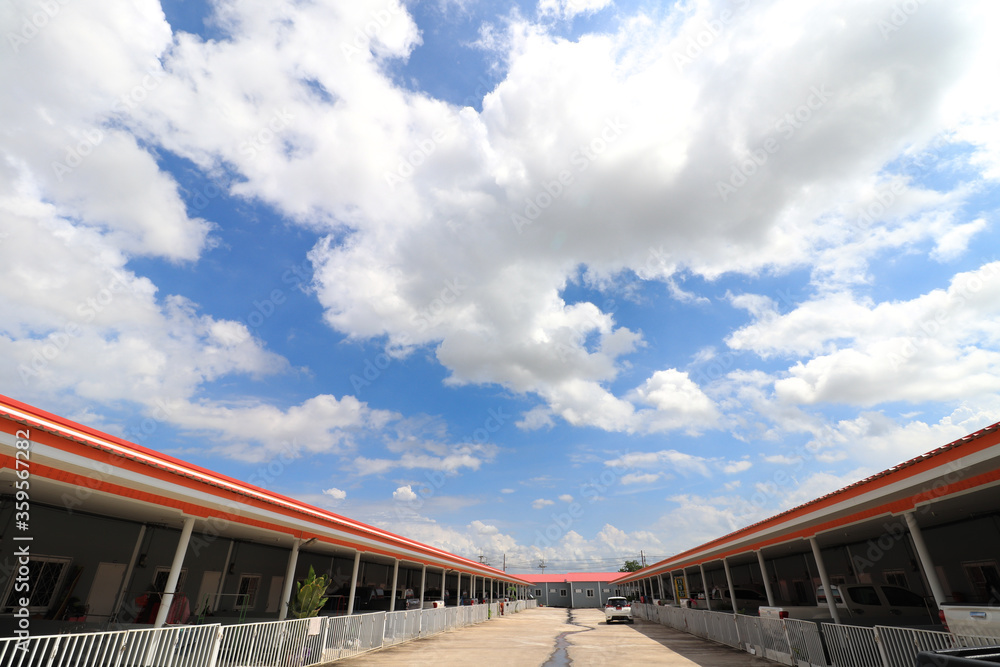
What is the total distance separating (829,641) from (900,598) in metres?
6.07

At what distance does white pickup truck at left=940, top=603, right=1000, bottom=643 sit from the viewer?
620cm

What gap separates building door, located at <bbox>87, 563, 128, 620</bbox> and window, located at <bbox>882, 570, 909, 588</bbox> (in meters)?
23.5

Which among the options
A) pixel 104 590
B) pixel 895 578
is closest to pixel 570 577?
pixel 895 578

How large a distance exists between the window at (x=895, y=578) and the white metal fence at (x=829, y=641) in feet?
20.0

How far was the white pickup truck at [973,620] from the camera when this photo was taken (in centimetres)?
620

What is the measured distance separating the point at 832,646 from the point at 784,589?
17453mm

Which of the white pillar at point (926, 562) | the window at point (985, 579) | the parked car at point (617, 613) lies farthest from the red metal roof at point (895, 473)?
the parked car at point (617, 613)

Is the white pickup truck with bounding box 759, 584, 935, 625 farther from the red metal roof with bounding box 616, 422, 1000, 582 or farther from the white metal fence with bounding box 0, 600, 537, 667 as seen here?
the white metal fence with bounding box 0, 600, 537, 667

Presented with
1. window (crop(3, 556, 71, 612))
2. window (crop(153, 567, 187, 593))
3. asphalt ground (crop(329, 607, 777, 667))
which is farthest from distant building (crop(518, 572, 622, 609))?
window (crop(3, 556, 71, 612))

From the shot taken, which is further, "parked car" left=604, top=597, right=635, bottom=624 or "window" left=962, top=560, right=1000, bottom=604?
"parked car" left=604, top=597, right=635, bottom=624

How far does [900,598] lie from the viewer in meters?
12.7

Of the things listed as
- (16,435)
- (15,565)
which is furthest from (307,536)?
(16,435)

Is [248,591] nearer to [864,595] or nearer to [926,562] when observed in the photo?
[926,562]

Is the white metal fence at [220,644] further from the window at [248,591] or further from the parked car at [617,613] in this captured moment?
the parked car at [617,613]
